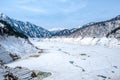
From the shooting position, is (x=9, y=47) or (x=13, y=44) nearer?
(x=9, y=47)

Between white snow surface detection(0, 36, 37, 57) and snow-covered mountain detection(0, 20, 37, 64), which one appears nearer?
snow-covered mountain detection(0, 20, 37, 64)

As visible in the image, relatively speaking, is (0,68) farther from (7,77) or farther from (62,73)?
(62,73)

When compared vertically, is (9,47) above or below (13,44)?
below

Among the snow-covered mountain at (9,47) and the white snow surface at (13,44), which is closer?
the snow-covered mountain at (9,47)

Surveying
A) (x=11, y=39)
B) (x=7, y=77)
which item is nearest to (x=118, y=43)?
(x=11, y=39)

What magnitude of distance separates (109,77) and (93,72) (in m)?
3.55

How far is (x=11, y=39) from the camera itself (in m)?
64.7

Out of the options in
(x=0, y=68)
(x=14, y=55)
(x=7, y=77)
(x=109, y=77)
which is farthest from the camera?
(x=14, y=55)

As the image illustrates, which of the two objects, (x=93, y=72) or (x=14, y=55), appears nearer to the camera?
(x=93, y=72)

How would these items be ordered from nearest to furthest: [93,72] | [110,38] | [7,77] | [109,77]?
[7,77], [109,77], [93,72], [110,38]

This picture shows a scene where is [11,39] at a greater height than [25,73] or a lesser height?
greater

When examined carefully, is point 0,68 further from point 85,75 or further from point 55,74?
point 85,75

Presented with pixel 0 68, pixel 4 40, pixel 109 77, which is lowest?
pixel 109 77

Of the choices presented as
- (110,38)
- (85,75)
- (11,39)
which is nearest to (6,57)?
(11,39)
